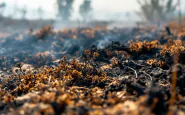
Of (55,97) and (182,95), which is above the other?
(55,97)

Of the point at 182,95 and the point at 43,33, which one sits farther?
the point at 43,33

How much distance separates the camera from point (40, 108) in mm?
A: 2551

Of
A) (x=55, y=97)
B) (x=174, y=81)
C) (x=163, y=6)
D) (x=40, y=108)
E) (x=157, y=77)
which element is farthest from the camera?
(x=163, y=6)

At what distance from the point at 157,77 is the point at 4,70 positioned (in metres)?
5.41

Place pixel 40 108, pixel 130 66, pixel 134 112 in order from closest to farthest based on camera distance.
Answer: pixel 134 112 → pixel 40 108 → pixel 130 66

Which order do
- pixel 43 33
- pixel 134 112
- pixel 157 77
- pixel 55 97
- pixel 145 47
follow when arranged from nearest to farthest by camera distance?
1. pixel 134 112
2. pixel 55 97
3. pixel 157 77
4. pixel 145 47
5. pixel 43 33

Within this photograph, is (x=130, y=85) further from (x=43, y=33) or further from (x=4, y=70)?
(x=43, y=33)

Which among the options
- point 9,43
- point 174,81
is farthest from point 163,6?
point 174,81

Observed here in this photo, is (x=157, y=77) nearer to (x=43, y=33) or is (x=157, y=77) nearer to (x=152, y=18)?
(x=43, y=33)

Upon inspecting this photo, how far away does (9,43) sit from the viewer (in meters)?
12.5

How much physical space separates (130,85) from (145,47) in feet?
13.6

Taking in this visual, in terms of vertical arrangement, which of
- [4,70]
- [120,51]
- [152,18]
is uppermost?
[152,18]

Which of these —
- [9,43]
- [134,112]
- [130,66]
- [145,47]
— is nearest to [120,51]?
[145,47]

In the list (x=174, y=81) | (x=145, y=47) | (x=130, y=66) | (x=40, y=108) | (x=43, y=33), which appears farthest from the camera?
(x=43, y=33)
